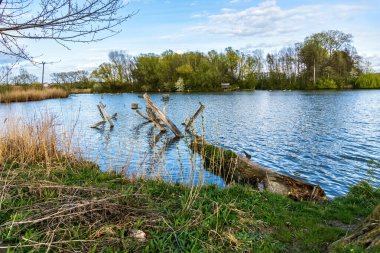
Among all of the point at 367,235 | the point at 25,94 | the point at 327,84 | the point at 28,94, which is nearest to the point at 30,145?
the point at 367,235

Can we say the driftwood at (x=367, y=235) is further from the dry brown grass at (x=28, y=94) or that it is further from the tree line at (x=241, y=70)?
the tree line at (x=241, y=70)

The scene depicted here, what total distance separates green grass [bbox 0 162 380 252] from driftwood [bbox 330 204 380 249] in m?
0.16

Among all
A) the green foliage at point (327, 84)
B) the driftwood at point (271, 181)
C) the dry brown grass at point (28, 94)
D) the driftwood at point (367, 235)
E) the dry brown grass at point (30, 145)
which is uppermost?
the green foliage at point (327, 84)

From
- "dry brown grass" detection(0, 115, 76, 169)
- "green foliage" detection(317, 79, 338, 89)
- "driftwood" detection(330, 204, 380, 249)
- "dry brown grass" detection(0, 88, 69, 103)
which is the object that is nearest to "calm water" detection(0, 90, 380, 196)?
"dry brown grass" detection(0, 115, 76, 169)

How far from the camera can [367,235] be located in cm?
399

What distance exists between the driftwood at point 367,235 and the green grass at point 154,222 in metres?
0.16

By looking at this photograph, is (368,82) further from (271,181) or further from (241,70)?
(271,181)

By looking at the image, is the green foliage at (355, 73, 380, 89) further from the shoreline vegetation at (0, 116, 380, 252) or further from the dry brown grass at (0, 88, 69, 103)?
the shoreline vegetation at (0, 116, 380, 252)

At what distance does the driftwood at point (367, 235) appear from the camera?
3894mm

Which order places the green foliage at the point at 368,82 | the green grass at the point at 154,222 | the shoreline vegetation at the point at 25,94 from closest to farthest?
1. the green grass at the point at 154,222
2. the shoreline vegetation at the point at 25,94
3. the green foliage at the point at 368,82

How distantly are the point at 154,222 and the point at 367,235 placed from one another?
288 centimetres

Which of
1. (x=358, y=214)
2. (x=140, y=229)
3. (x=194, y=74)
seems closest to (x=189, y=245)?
(x=140, y=229)

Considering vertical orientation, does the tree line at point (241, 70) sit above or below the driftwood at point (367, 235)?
above

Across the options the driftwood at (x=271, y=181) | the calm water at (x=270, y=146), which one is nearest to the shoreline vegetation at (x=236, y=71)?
the calm water at (x=270, y=146)
